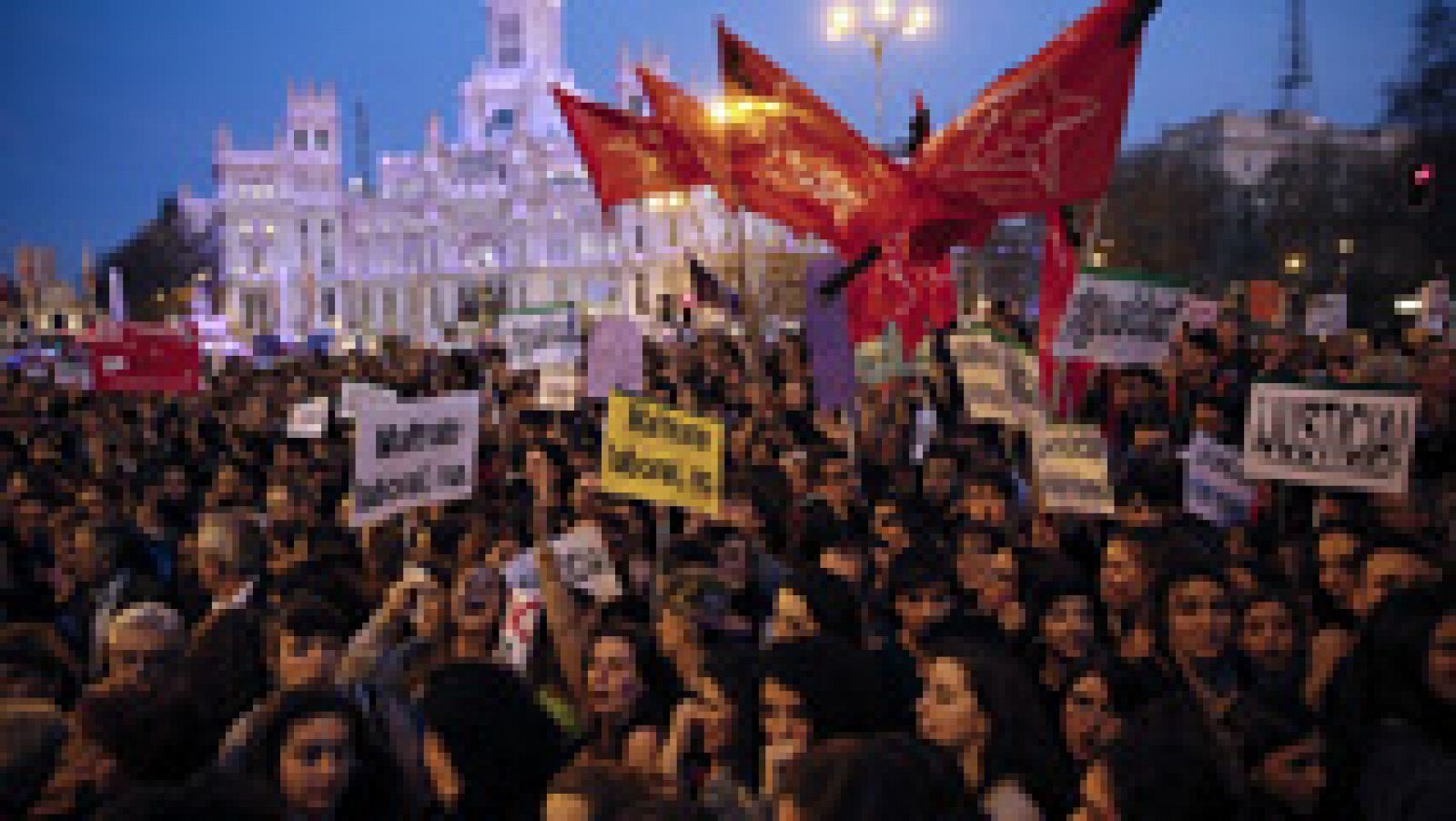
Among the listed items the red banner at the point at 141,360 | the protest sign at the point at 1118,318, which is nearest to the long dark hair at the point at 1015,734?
the protest sign at the point at 1118,318

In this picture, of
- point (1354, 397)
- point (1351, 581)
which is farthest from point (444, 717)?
point (1354, 397)

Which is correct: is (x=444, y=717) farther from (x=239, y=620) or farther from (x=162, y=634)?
(x=162, y=634)

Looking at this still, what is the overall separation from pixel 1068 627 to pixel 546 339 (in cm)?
816

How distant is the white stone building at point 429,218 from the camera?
103 meters

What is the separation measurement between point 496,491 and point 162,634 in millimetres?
4631

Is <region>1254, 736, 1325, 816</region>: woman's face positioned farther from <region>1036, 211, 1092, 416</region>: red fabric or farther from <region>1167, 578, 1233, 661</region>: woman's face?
<region>1036, 211, 1092, 416</region>: red fabric

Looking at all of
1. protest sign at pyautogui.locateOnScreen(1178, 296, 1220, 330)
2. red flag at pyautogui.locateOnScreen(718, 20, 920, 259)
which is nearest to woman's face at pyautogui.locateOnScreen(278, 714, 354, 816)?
red flag at pyautogui.locateOnScreen(718, 20, 920, 259)

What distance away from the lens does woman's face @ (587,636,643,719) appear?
14.7ft

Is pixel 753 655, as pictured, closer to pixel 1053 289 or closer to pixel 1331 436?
pixel 1331 436

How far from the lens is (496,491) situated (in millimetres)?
9641

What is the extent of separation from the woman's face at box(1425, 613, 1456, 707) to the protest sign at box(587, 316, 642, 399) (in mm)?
7172

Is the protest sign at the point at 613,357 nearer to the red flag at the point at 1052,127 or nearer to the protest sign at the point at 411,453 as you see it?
the red flag at the point at 1052,127

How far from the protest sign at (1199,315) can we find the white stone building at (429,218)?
270 ft

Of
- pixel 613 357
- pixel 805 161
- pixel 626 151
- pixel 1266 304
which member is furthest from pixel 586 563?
pixel 1266 304
